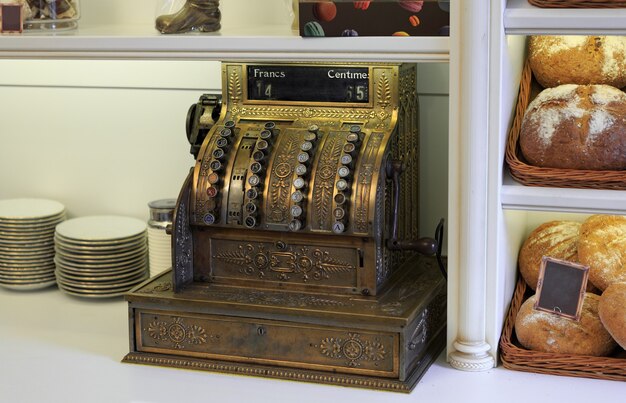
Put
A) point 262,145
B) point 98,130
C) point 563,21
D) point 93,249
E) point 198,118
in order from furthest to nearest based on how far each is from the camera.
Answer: point 98,130, point 93,249, point 198,118, point 262,145, point 563,21

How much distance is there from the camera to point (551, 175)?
211 centimetres

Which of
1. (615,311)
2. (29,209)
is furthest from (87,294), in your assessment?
(615,311)

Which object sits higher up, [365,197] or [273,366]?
[365,197]

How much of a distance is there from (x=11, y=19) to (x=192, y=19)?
45cm

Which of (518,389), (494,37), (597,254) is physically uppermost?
(494,37)

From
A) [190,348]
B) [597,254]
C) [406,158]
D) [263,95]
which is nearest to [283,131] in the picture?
[263,95]

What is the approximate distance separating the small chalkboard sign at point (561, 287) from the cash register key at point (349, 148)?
1.45ft

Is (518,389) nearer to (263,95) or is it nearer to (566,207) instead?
(566,207)

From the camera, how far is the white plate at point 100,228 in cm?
273

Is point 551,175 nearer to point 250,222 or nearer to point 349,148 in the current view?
point 349,148

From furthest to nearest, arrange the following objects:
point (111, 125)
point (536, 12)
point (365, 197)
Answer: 1. point (111, 125)
2. point (365, 197)
3. point (536, 12)

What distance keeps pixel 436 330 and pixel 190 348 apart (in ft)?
1.73

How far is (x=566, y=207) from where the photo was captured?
2.08m

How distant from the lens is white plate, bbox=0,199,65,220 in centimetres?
283
